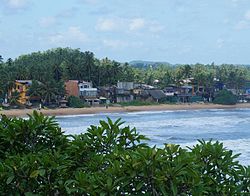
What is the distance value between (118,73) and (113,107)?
503cm

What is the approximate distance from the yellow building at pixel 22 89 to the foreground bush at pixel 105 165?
3425 centimetres

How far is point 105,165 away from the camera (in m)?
3.38

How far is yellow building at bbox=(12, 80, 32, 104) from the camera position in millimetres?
37800

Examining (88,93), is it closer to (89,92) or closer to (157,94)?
(89,92)

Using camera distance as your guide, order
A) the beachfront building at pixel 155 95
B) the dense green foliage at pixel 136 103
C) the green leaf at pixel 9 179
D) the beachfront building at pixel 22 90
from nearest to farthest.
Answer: the green leaf at pixel 9 179, the beachfront building at pixel 22 90, the dense green foliage at pixel 136 103, the beachfront building at pixel 155 95

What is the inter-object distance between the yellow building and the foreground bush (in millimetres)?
34250

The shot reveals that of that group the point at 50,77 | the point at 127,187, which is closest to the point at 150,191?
the point at 127,187

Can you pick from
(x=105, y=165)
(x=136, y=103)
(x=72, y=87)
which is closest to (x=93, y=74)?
(x=72, y=87)

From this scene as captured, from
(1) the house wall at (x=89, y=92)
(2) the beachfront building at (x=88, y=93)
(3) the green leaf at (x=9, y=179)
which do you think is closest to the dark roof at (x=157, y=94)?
(2) the beachfront building at (x=88, y=93)

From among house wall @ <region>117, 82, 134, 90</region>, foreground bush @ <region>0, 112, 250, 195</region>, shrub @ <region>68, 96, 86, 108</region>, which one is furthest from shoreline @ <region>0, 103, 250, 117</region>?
foreground bush @ <region>0, 112, 250, 195</region>

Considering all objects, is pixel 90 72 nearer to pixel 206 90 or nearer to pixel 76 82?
pixel 76 82

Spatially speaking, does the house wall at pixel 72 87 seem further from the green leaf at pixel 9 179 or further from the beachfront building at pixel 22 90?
the green leaf at pixel 9 179

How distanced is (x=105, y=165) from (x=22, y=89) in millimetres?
35509

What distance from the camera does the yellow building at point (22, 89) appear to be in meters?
37.8
